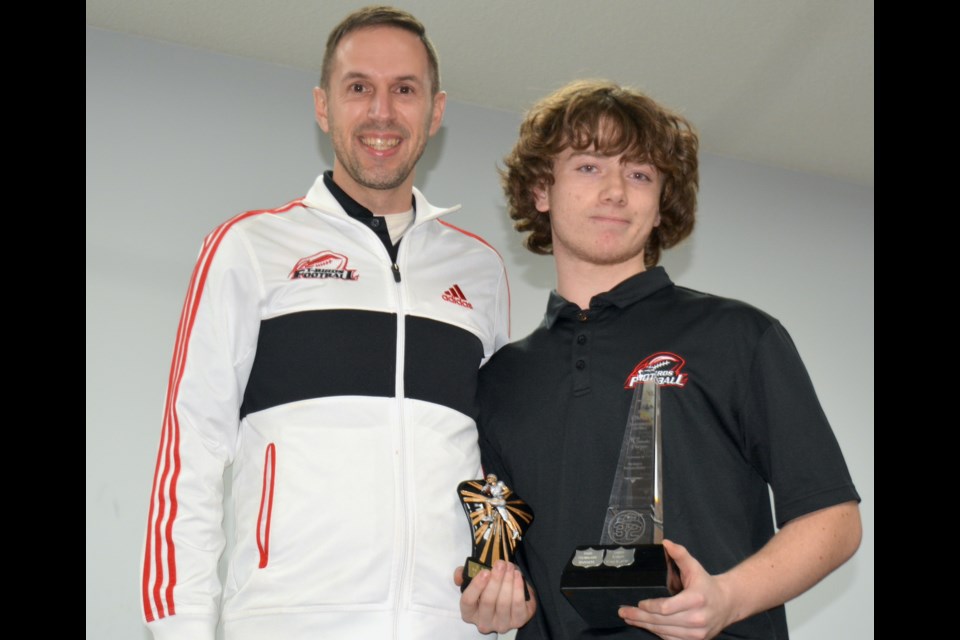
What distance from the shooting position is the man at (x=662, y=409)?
4.92 feet

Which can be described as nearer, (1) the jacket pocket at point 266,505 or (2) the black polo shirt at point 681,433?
(2) the black polo shirt at point 681,433

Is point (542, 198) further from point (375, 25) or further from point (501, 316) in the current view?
point (375, 25)

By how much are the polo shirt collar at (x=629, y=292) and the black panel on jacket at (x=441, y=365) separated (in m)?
0.20

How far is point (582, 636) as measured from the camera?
158 centimetres

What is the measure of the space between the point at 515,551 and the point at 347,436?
333 millimetres

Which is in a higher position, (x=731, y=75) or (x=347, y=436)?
(x=731, y=75)

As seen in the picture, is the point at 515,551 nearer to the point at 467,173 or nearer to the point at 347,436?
the point at 347,436

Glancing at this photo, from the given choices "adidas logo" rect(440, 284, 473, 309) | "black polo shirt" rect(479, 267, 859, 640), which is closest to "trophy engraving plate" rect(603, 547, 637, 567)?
"black polo shirt" rect(479, 267, 859, 640)

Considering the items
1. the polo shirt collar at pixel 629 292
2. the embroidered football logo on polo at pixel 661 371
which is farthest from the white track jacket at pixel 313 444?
the embroidered football logo on polo at pixel 661 371

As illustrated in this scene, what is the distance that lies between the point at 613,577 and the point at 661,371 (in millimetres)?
390

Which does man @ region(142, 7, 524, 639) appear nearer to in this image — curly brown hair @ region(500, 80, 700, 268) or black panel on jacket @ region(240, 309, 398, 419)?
black panel on jacket @ region(240, 309, 398, 419)

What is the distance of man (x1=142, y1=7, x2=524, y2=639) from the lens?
1.71m

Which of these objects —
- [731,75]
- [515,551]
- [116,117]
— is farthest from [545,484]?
[731,75]

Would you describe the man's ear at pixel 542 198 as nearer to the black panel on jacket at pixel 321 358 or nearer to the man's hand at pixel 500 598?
the black panel on jacket at pixel 321 358
